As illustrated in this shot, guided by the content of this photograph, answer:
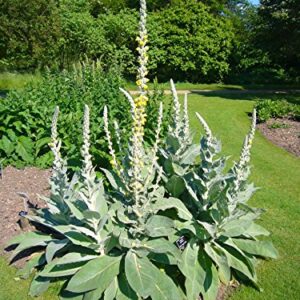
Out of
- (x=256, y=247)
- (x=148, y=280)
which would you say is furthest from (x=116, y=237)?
(x=256, y=247)

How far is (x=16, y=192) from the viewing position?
583 cm

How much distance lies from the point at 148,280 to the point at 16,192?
315 centimetres

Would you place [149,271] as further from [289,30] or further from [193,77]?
[193,77]

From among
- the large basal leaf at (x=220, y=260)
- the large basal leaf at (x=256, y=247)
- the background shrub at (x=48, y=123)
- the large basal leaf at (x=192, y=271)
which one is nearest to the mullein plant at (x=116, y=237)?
the large basal leaf at (x=192, y=271)

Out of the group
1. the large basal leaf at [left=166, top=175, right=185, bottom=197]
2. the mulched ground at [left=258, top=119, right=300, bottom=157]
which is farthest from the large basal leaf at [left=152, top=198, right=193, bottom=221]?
the mulched ground at [left=258, top=119, right=300, bottom=157]

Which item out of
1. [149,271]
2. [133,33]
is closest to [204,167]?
[149,271]

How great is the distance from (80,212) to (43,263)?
2.90 feet

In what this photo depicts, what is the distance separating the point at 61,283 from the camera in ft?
13.1

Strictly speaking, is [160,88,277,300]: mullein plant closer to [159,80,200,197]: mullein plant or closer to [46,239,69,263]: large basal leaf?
[159,80,200,197]: mullein plant

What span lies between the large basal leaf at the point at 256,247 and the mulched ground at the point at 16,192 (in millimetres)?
2467

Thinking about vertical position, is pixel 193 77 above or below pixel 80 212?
below

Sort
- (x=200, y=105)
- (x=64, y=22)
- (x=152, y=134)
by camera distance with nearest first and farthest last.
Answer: (x=152, y=134), (x=200, y=105), (x=64, y=22)

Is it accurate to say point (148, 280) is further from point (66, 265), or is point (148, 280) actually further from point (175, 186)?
point (175, 186)

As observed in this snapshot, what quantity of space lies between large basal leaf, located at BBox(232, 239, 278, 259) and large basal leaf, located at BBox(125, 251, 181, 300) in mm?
948
